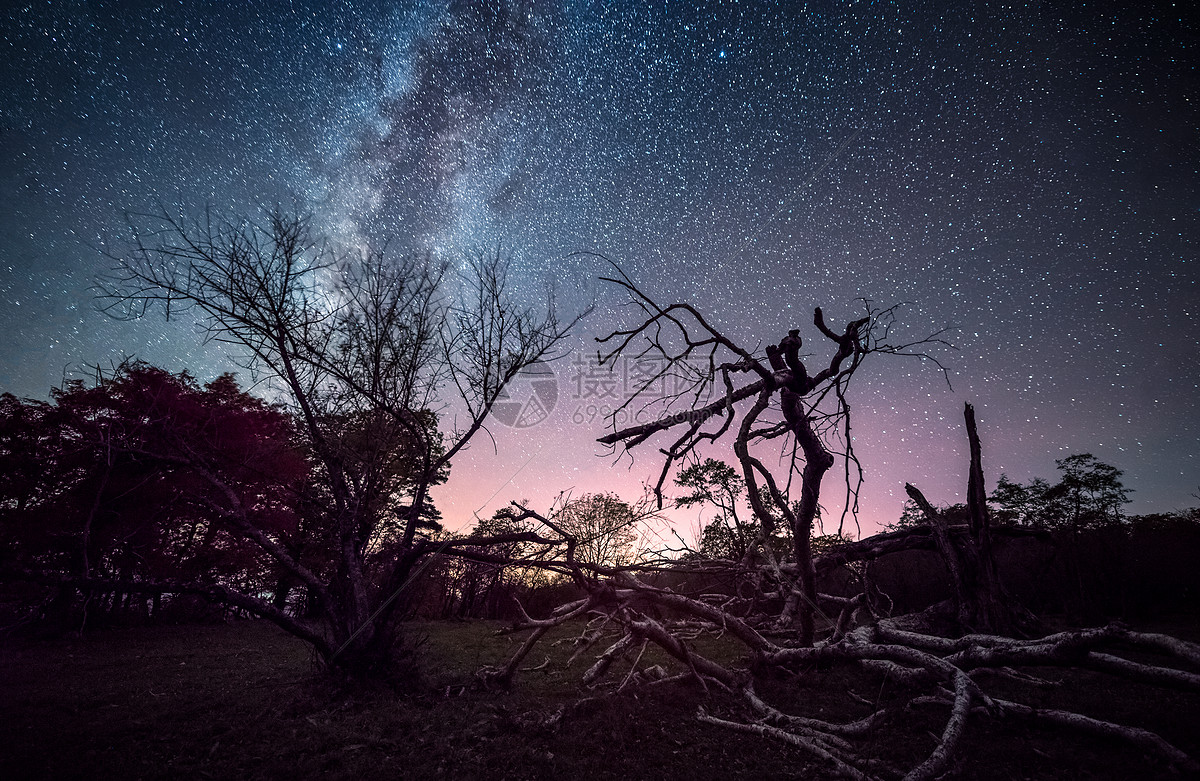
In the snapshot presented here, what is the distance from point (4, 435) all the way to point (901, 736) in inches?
912

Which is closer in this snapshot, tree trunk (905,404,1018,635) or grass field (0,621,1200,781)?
grass field (0,621,1200,781)

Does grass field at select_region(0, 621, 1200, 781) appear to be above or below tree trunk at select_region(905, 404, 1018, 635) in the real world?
below

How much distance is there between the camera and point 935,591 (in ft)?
51.0

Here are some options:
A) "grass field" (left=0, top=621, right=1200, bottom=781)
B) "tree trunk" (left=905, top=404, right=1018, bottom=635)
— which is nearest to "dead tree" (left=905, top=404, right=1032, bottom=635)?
"tree trunk" (left=905, top=404, right=1018, bottom=635)

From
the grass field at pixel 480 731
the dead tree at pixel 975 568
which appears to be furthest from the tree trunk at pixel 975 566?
the grass field at pixel 480 731

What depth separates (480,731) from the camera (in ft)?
15.8

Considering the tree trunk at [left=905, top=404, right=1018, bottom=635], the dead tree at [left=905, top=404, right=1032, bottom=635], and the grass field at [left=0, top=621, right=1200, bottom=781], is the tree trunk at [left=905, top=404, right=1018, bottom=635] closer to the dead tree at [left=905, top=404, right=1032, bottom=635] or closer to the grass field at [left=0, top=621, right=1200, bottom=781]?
→ the dead tree at [left=905, top=404, right=1032, bottom=635]

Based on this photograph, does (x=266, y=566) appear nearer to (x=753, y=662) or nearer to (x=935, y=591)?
(x=753, y=662)

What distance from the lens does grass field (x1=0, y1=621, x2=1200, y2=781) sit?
3893mm

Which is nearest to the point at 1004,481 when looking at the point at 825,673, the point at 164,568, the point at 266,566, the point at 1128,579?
the point at 1128,579

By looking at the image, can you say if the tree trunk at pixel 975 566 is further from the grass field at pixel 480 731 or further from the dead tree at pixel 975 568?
the grass field at pixel 480 731

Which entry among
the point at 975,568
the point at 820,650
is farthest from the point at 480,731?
the point at 975,568

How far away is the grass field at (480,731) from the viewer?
3893 millimetres

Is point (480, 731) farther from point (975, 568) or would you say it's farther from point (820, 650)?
point (975, 568)
